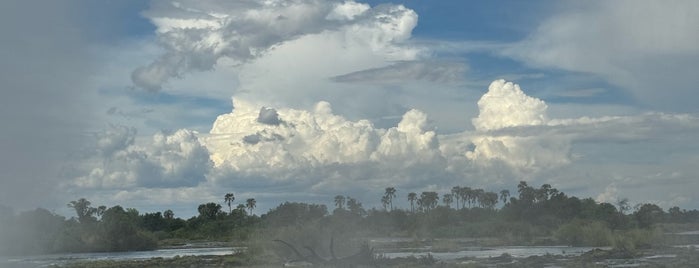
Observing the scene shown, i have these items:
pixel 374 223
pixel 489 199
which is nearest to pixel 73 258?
pixel 374 223

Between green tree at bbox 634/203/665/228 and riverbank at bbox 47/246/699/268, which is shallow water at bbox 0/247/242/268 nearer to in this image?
riverbank at bbox 47/246/699/268

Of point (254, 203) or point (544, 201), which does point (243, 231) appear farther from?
point (254, 203)

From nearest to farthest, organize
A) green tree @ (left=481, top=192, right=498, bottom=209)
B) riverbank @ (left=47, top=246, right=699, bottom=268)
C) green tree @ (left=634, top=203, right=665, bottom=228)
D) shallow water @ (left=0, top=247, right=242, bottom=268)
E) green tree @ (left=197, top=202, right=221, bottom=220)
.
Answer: riverbank @ (left=47, top=246, right=699, bottom=268), shallow water @ (left=0, top=247, right=242, bottom=268), green tree @ (left=634, top=203, right=665, bottom=228), green tree @ (left=197, top=202, right=221, bottom=220), green tree @ (left=481, top=192, right=498, bottom=209)

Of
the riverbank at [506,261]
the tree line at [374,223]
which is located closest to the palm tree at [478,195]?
the tree line at [374,223]

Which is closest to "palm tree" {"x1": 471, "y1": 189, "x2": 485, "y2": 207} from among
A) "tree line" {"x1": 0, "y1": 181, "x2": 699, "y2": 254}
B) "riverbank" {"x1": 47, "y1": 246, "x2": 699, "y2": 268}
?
"tree line" {"x1": 0, "y1": 181, "x2": 699, "y2": 254}

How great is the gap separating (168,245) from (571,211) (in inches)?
2535

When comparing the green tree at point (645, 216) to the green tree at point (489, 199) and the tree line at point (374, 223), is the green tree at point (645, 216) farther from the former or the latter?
the green tree at point (489, 199)

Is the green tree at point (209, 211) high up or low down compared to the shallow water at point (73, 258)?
up

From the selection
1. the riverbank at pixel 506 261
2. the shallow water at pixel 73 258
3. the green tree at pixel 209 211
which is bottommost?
the riverbank at pixel 506 261

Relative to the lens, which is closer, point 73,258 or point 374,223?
point 73,258

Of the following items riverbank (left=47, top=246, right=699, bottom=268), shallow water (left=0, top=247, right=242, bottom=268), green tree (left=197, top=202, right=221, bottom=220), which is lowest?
riverbank (left=47, top=246, right=699, bottom=268)

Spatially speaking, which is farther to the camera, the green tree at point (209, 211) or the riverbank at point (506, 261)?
the green tree at point (209, 211)

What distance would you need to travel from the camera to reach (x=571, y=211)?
13600 centimetres

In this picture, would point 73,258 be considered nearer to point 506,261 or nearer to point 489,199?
point 506,261
